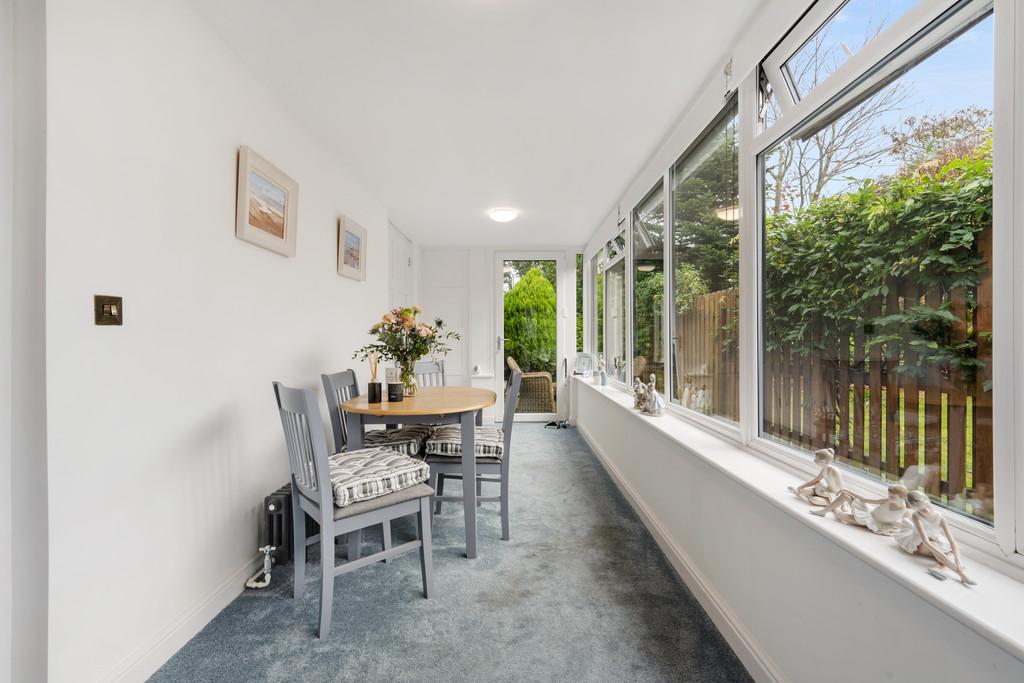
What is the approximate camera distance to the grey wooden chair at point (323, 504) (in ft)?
5.48

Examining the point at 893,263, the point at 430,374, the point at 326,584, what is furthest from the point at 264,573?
the point at 893,263

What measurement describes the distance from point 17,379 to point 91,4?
3.64 ft

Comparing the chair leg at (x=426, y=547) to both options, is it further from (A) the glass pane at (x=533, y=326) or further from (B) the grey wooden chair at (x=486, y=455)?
(A) the glass pane at (x=533, y=326)

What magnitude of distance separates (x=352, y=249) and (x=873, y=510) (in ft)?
10.8

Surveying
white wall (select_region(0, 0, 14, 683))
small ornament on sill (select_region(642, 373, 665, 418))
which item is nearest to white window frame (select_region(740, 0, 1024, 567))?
small ornament on sill (select_region(642, 373, 665, 418))

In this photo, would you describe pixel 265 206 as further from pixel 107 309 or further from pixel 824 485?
pixel 824 485

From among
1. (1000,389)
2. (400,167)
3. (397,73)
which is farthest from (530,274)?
(1000,389)

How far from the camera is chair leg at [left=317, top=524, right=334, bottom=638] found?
1678 mm

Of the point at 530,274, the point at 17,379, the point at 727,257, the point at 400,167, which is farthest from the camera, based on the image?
the point at 530,274

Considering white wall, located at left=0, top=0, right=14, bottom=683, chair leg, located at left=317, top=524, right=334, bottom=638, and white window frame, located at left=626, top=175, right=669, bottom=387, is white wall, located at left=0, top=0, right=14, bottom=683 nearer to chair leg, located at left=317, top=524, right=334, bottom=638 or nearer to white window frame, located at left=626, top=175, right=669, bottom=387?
chair leg, located at left=317, top=524, right=334, bottom=638

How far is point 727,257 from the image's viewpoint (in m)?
2.06

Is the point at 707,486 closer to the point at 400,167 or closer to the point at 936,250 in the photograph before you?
the point at 936,250

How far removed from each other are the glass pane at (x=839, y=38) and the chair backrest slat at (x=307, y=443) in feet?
6.75

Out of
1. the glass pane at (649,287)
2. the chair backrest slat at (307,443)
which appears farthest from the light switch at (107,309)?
the glass pane at (649,287)
